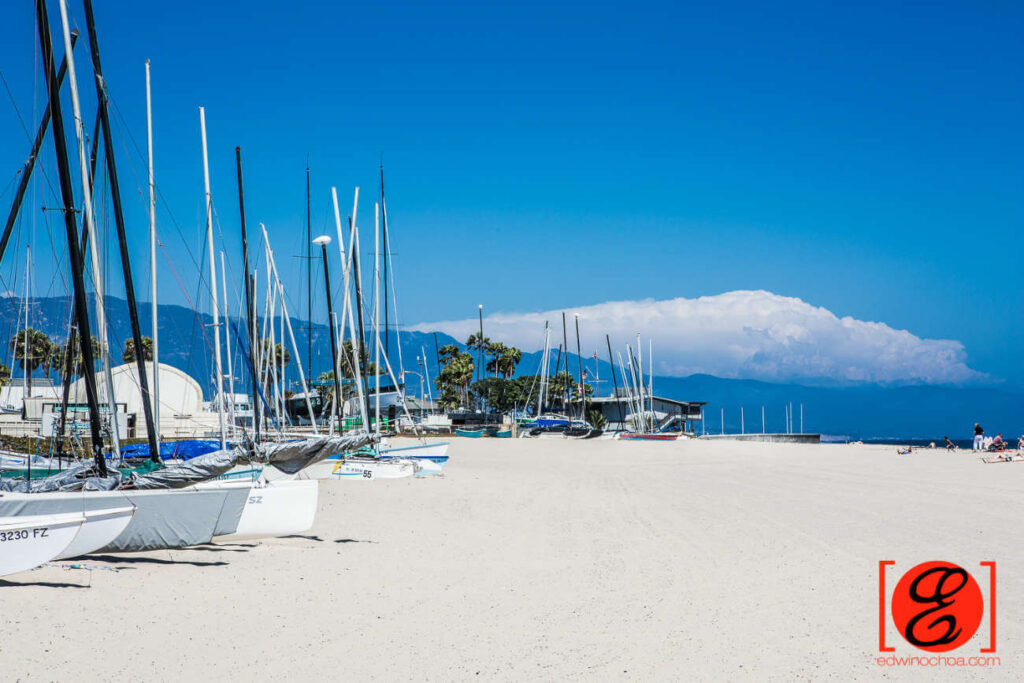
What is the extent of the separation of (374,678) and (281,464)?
8.34 metres

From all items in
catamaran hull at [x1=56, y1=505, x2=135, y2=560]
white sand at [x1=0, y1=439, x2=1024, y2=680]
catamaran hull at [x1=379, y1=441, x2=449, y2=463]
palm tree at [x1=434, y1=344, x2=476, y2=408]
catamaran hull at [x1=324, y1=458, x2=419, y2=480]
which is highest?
palm tree at [x1=434, y1=344, x2=476, y2=408]

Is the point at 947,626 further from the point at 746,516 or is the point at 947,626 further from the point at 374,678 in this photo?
the point at 746,516

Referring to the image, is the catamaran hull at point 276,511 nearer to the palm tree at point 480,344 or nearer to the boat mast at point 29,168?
the boat mast at point 29,168

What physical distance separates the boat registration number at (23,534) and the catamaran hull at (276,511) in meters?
3.40

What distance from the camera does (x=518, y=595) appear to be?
1137cm

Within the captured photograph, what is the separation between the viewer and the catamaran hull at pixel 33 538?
10.7 metres

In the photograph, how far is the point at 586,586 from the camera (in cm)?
1192

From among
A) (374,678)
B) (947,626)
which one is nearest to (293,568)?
(374,678)

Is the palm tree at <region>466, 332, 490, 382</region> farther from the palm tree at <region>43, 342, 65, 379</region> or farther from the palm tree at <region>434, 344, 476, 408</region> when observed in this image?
the palm tree at <region>43, 342, 65, 379</region>

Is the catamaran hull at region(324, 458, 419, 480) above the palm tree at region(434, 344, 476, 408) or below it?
below

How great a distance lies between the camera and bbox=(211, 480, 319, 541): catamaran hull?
46.7ft

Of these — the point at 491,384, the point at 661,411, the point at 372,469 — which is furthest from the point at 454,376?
the point at 372,469

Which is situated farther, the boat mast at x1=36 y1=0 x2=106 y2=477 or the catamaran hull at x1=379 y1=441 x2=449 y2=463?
the catamaran hull at x1=379 y1=441 x2=449 y2=463

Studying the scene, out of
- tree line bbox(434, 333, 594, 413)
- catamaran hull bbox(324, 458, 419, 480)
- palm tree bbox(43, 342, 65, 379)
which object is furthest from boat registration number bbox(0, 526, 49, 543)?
tree line bbox(434, 333, 594, 413)
